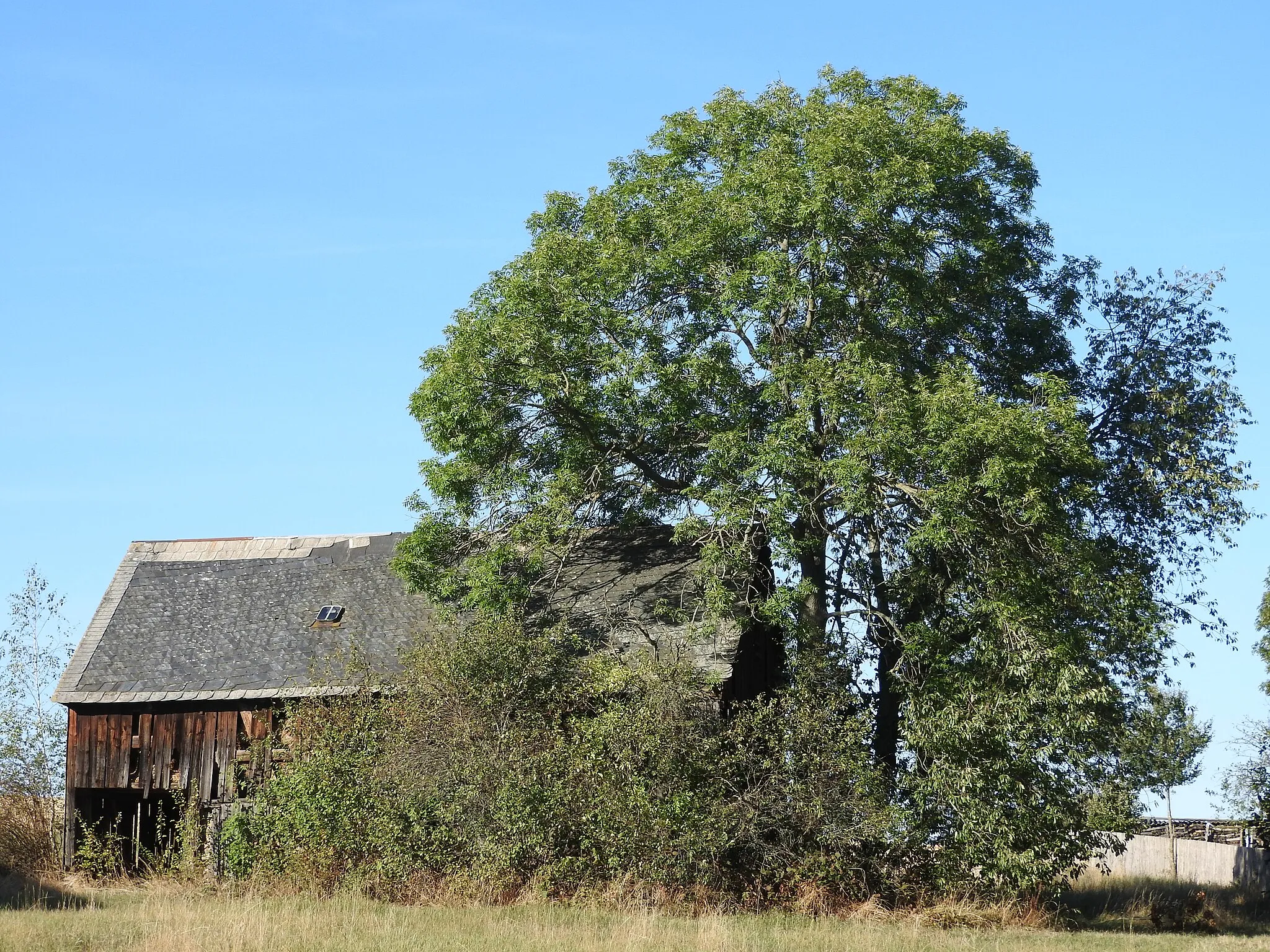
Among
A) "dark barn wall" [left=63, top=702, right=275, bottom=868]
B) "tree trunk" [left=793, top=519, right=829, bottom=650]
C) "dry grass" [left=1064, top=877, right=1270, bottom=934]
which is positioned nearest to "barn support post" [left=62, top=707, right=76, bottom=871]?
"dark barn wall" [left=63, top=702, right=275, bottom=868]

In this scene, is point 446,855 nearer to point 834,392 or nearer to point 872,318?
point 834,392

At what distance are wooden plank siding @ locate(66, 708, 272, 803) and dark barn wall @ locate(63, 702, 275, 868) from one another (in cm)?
1

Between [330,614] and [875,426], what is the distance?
1460cm

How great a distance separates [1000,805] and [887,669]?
547cm

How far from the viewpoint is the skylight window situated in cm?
3316

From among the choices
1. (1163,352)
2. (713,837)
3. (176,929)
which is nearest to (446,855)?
(713,837)

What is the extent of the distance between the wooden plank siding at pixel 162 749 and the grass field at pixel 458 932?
5.59 metres

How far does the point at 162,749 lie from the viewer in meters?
31.5

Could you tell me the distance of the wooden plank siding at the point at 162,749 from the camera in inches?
1221

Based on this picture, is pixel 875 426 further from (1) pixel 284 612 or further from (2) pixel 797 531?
(1) pixel 284 612

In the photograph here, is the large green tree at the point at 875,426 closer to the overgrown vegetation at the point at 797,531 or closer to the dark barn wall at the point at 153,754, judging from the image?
the overgrown vegetation at the point at 797,531

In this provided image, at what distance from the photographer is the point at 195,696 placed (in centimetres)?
3122

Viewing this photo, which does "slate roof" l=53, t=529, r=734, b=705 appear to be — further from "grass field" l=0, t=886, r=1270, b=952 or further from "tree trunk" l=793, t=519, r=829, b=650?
"grass field" l=0, t=886, r=1270, b=952

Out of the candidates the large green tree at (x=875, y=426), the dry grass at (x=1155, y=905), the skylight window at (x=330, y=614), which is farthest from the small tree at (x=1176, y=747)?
the skylight window at (x=330, y=614)
